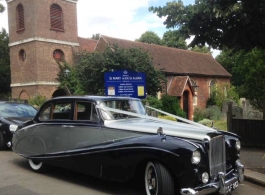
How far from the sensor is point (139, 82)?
1062 centimetres

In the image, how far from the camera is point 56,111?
6809mm

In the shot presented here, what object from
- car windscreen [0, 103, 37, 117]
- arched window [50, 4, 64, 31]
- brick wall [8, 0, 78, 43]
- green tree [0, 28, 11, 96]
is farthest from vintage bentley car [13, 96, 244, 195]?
green tree [0, 28, 11, 96]

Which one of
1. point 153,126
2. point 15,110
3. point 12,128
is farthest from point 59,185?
point 15,110

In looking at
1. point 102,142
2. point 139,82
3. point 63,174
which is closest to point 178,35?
point 139,82

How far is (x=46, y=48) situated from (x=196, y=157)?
25323 mm

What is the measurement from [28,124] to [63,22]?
23546 millimetres

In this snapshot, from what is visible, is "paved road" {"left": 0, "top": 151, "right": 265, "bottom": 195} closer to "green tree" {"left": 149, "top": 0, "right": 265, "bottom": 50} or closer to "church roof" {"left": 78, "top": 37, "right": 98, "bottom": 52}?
"green tree" {"left": 149, "top": 0, "right": 265, "bottom": 50}

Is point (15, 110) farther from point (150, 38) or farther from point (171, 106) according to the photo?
point (150, 38)

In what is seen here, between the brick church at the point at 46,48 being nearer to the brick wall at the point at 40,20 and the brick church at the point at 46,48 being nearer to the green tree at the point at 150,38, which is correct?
the brick wall at the point at 40,20

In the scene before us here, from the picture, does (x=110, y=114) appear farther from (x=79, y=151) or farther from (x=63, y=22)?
(x=63, y=22)

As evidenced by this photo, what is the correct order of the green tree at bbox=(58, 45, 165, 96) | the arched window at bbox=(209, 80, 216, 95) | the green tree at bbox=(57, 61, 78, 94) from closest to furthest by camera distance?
the green tree at bbox=(58, 45, 165, 96) < the green tree at bbox=(57, 61, 78, 94) < the arched window at bbox=(209, 80, 216, 95)

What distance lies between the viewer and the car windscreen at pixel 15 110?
10.2 meters

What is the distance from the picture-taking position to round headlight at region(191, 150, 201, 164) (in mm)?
4601

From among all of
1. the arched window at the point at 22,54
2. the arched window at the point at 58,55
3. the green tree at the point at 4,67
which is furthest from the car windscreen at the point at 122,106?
the green tree at the point at 4,67
